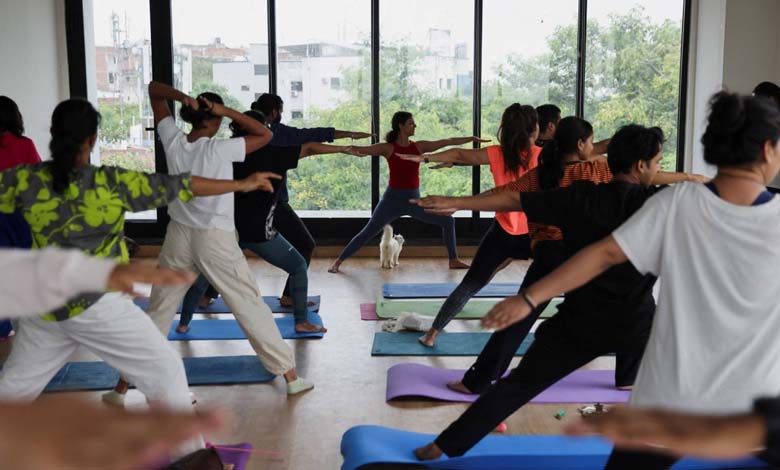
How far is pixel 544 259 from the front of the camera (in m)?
3.74

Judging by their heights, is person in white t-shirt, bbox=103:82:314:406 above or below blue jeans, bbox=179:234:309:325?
above

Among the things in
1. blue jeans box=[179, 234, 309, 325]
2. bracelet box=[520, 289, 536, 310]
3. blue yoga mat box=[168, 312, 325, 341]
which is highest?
bracelet box=[520, 289, 536, 310]

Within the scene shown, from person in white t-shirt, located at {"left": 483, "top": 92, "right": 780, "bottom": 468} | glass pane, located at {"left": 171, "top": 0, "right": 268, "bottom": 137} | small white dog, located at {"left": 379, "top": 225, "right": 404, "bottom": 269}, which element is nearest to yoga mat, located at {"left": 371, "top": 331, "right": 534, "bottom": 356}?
small white dog, located at {"left": 379, "top": 225, "right": 404, "bottom": 269}

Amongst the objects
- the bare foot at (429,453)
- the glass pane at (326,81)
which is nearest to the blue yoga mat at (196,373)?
the bare foot at (429,453)

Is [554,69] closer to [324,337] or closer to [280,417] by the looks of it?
[324,337]

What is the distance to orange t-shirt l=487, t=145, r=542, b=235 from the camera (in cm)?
447

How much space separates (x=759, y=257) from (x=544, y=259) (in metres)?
1.75

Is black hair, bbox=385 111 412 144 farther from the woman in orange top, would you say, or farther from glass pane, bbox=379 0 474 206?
the woman in orange top

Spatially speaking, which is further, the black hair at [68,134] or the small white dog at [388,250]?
the small white dog at [388,250]

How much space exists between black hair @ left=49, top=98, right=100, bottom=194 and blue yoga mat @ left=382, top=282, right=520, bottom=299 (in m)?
3.96

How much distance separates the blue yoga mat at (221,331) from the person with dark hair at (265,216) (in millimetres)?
85

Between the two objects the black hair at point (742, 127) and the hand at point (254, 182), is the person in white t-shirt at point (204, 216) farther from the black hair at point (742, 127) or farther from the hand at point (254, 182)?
the black hair at point (742, 127)

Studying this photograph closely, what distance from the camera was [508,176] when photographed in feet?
15.1

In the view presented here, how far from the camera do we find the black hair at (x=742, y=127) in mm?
2023
